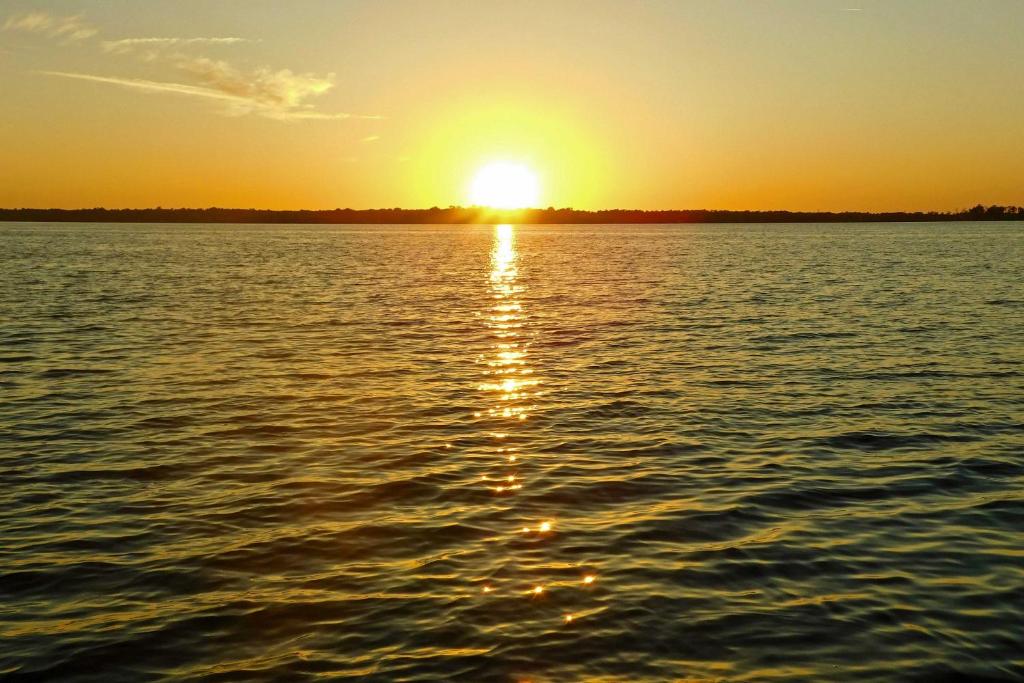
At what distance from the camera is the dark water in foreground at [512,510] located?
10.9 metres

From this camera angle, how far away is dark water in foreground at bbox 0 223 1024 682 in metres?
10.9

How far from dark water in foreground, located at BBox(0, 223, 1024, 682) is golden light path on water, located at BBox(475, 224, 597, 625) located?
104 mm

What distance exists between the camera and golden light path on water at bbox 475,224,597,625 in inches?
495

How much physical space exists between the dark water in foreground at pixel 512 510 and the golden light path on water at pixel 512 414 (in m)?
0.10

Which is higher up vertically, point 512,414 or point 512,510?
point 512,510

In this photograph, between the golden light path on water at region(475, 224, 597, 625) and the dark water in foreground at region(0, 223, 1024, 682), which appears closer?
the dark water in foreground at region(0, 223, 1024, 682)

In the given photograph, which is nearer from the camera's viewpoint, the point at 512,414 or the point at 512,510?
the point at 512,510

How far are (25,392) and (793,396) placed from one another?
22.7m

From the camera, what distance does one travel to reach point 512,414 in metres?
24.5

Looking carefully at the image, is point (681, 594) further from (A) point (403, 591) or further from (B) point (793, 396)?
(B) point (793, 396)

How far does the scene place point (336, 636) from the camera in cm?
1107

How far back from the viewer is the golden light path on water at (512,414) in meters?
12.6

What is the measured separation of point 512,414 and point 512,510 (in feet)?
28.1

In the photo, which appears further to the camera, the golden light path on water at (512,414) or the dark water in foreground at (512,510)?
the golden light path on water at (512,414)
